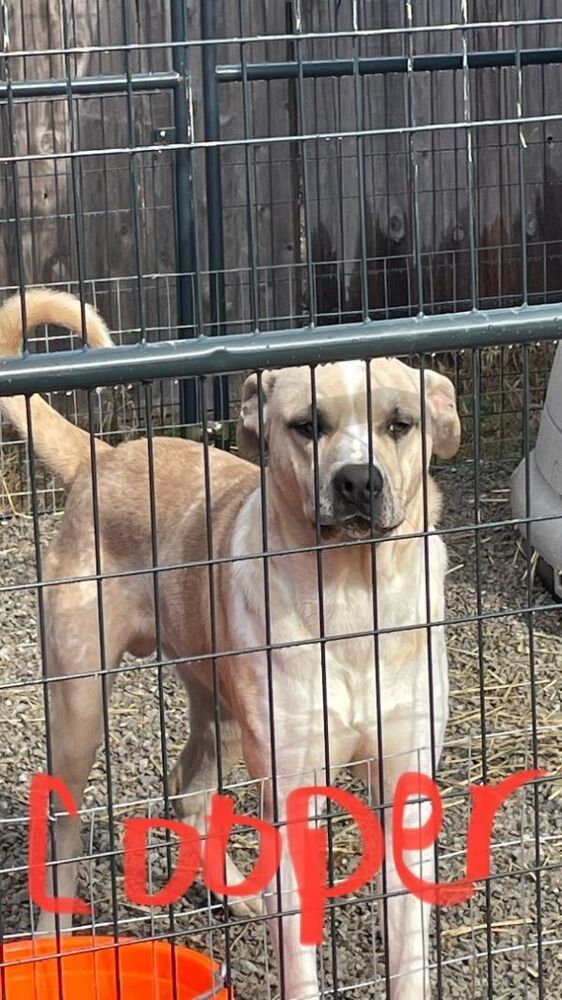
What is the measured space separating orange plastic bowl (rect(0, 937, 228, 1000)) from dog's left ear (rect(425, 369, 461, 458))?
118cm

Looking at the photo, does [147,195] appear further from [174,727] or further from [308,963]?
[308,963]

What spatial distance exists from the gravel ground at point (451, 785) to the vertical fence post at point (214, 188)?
93 cm

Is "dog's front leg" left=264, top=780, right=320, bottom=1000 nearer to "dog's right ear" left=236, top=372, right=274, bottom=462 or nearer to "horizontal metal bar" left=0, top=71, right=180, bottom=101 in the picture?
"dog's right ear" left=236, top=372, right=274, bottom=462

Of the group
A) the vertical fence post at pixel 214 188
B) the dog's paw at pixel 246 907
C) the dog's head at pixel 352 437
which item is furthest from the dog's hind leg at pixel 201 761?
the vertical fence post at pixel 214 188

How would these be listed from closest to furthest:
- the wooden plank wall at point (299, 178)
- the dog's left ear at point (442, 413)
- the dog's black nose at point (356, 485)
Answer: the dog's black nose at point (356, 485) → the dog's left ear at point (442, 413) → the wooden plank wall at point (299, 178)

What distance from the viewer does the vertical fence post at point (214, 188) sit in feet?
20.4

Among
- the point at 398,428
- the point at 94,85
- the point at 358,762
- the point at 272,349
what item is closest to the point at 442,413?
the point at 398,428

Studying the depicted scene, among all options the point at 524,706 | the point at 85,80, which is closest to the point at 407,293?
the point at 85,80

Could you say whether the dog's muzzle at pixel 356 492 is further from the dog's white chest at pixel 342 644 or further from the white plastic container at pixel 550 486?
the white plastic container at pixel 550 486

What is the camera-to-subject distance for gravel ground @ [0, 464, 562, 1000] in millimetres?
3375

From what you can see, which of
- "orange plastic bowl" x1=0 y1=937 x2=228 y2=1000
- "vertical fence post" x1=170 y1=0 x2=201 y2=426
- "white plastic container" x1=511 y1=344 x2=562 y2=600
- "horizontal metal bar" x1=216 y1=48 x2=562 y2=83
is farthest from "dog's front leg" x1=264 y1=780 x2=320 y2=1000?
"horizontal metal bar" x1=216 y1=48 x2=562 y2=83

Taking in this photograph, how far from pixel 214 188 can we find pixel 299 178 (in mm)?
520

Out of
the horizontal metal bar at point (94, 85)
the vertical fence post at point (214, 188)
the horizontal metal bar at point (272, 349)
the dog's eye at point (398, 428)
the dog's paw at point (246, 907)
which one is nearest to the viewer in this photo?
the horizontal metal bar at point (272, 349)

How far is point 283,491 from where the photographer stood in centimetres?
314
